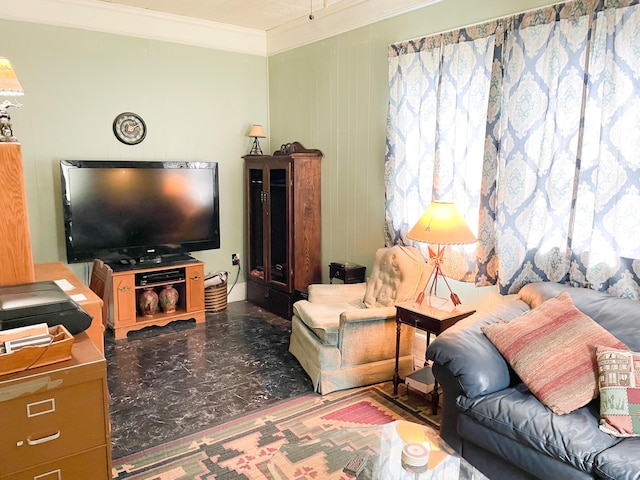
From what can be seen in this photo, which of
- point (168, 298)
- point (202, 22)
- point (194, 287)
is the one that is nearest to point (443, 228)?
point (194, 287)

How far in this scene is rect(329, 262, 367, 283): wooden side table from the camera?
434 cm

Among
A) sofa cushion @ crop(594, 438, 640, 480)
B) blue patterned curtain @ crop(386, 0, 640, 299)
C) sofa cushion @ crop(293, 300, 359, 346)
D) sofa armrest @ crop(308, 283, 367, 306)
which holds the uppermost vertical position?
blue patterned curtain @ crop(386, 0, 640, 299)

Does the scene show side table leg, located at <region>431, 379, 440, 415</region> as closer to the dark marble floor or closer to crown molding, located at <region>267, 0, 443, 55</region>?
the dark marble floor

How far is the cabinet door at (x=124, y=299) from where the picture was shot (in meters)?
4.34

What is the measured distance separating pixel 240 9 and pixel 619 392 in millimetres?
4159

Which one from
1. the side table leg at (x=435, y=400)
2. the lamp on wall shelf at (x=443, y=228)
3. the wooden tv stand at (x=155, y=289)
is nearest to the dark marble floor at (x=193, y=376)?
the wooden tv stand at (x=155, y=289)

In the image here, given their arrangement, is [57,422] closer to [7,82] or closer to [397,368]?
[7,82]

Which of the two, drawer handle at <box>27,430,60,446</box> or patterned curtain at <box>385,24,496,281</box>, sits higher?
patterned curtain at <box>385,24,496,281</box>

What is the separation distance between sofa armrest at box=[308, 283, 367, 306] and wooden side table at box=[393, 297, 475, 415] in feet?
2.47

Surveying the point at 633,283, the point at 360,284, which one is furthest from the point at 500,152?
the point at 360,284

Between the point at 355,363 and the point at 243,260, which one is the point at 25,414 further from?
the point at 243,260

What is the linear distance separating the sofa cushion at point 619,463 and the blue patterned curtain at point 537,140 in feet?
3.37

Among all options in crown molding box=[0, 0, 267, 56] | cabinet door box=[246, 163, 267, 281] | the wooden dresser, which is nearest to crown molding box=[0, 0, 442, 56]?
crown molding box=[0, 0, 267, 56]

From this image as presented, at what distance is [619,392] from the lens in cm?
210
